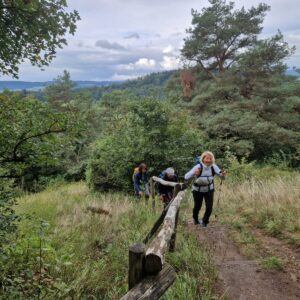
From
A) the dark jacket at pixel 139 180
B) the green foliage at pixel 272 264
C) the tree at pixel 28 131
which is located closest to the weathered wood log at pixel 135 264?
the tree at pixel 28 131

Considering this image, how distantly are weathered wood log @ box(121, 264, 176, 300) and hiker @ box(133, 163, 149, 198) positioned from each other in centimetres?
728

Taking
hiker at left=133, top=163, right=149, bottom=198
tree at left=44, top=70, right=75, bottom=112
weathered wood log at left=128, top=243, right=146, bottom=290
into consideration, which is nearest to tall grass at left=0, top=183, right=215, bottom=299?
weathered wood log at left=128, top=243, right=146, bottom=290

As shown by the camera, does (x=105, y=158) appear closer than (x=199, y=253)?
No

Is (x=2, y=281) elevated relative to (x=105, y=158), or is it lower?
elevated

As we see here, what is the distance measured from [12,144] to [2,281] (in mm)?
1471

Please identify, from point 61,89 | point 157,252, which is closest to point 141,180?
point 157,252

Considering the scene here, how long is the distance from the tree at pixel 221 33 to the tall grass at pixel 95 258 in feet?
72.0

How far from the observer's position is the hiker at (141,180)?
9.79 m

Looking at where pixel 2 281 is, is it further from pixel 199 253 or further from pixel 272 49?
pixel 272 49

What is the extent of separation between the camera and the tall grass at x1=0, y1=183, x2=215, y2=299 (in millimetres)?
3635

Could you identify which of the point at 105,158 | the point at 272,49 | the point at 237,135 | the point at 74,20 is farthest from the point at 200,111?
the point at 74,20

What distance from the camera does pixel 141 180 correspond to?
10.1 metres

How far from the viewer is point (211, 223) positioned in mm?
7359

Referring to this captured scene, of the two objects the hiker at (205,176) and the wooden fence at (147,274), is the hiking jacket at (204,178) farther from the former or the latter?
the wooden fence at (147,274)
